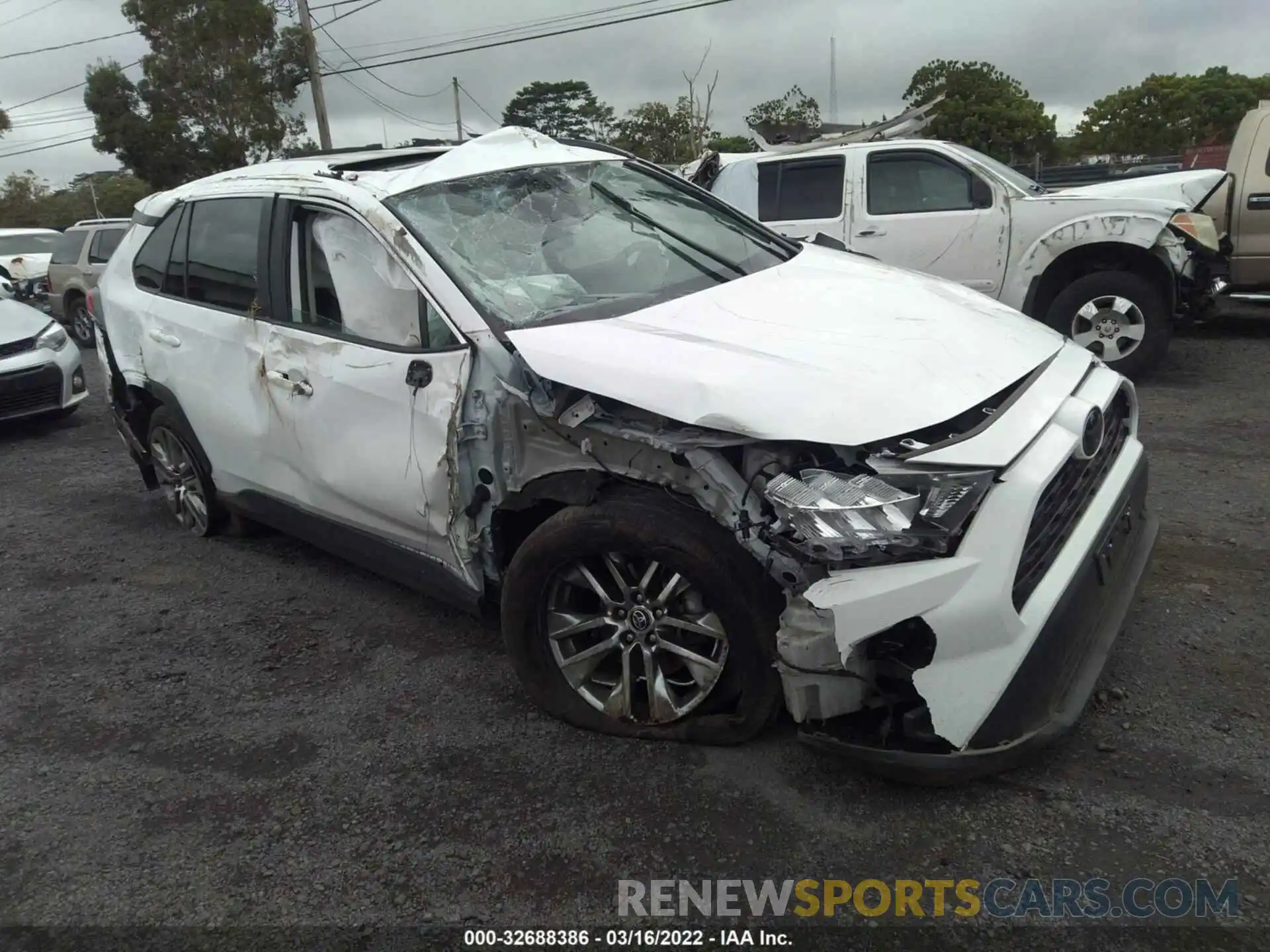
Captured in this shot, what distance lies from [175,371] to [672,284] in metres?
2.51

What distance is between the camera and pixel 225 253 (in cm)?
404

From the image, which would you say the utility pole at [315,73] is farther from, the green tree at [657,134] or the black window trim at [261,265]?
the black window trim at [261,265]

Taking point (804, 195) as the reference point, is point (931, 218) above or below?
below

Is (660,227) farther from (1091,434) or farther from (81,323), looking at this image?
(81,323)

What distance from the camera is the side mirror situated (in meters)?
7.34

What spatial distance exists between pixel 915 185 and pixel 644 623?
6177 mm

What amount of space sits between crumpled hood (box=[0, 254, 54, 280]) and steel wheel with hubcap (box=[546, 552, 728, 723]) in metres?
17.5

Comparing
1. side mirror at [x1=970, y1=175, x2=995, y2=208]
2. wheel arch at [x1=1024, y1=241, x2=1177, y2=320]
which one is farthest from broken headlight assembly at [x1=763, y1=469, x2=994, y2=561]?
side mirror at [x1=970, y1=175, x2=995, y2=208]

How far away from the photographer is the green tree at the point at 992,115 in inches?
1261

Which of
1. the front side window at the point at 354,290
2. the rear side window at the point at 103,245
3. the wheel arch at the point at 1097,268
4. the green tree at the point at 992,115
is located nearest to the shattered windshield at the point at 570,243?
the front side window at the point at 354,290

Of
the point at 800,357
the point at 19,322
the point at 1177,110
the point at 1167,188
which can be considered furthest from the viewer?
the point at 1177,110

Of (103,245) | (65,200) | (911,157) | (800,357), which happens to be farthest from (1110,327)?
(65,200)

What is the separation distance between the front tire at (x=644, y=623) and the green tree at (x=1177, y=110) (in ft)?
132

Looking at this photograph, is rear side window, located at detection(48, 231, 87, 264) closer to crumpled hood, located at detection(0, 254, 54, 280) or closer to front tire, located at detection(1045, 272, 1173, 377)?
crumpled hood, located at detection(0, 254, 54, 280)
